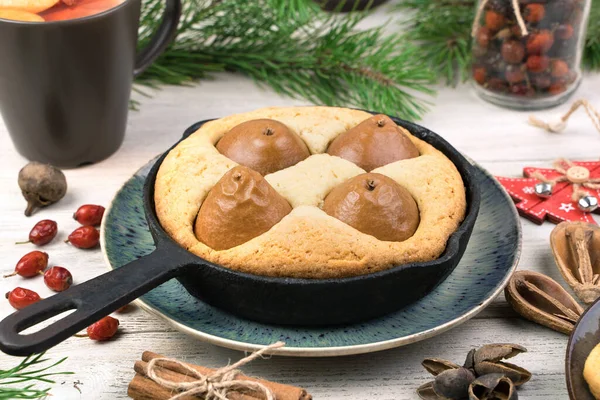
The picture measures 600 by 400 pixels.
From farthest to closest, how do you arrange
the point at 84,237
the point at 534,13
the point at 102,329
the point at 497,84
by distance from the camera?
the point at 497,84 < the point at 534,13 < the point at 84,237 < the point at 102,329

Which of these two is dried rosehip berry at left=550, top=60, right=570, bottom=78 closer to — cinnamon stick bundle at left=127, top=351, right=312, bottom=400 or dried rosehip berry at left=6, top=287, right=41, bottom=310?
cinnamon stick bundle at left=127, top=351, right=312, bottom=400

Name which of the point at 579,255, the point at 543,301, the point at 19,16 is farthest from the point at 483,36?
the point at 19,16

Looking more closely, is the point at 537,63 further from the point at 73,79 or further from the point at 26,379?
the point at 26,379

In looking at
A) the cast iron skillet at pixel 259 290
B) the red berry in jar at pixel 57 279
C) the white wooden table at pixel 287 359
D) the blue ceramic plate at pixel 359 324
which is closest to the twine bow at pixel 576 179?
the white wooden table at pixel 287 359

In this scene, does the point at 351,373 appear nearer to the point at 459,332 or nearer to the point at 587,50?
the point at 459,332

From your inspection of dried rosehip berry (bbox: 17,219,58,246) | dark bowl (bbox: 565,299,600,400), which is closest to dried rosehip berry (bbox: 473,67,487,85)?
dark bowl (bbox: 565,299,600,400)
